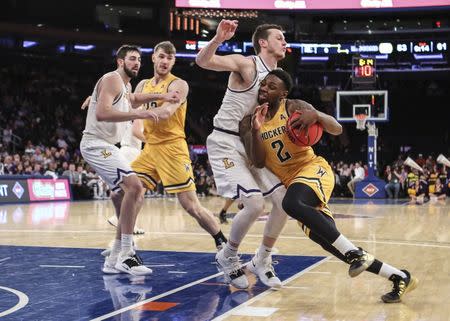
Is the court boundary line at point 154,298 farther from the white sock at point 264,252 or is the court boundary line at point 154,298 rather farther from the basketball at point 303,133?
the basketball at point 303,133

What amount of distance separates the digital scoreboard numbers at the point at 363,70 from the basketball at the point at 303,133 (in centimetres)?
2173

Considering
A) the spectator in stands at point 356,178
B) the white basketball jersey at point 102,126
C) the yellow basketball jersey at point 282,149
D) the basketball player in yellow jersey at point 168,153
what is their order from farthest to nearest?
the spectator in stands at point 356,178 < the basketball player in yellow jersey at point 168,153 < the white basketball jersey at point 102,126 < the yellow basketball jersey at point 282,149

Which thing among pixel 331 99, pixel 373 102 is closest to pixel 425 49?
pixel 331 99

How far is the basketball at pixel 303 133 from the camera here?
518 centimetres

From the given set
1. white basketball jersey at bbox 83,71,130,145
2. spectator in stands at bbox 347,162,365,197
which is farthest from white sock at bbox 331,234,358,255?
spectator in stands at bbox 347,162,365,197

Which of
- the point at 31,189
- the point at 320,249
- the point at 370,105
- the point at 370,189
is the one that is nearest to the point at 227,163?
the point at 320,249

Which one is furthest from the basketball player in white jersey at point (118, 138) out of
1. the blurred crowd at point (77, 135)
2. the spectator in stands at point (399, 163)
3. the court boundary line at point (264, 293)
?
the spectator in stands at point (399, 163)

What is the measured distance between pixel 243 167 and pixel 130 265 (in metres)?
1.39

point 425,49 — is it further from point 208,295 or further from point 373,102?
point 208,295

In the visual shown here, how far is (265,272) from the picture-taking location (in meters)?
5.66

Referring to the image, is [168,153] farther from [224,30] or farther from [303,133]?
[303,133]

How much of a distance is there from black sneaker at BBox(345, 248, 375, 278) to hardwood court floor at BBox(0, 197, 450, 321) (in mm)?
239

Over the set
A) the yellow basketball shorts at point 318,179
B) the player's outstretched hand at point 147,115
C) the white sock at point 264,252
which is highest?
the player's outstretched hand at point 147,115

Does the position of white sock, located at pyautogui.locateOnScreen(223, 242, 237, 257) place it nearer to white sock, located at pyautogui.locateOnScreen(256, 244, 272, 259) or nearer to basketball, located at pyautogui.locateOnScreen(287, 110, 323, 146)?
white sock, located at pyautogui.locateOnScreen(256, 244, 272, 259)
